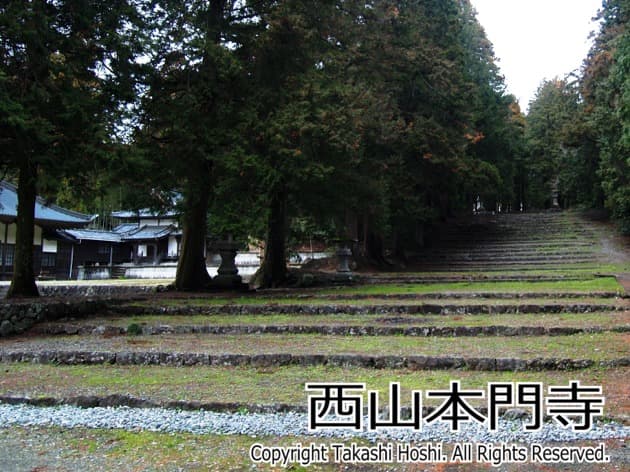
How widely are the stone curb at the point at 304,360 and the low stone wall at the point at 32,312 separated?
203 centimetres

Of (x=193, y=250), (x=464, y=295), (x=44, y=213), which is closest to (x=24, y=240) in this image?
(x=193, y=250)

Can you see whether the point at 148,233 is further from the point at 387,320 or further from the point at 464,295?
the point at 387,320

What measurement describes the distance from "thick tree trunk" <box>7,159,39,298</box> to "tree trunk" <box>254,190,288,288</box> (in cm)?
624

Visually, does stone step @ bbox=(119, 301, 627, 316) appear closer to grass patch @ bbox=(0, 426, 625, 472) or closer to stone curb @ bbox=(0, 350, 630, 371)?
stone curb @ bbox=(0, 350, 630, 371)

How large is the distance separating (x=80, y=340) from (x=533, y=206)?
4608 centimetres

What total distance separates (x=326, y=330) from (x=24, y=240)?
23.7 feet

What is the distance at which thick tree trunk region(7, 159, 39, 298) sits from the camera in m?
11.9

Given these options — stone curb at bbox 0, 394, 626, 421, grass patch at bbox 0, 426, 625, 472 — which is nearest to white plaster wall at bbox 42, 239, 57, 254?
stone curb at bbox 0, 394, 626, 421

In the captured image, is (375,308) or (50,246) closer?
(375,308)

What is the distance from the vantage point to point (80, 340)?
29.3 ft

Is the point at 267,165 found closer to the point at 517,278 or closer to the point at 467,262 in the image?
the point at 517,278

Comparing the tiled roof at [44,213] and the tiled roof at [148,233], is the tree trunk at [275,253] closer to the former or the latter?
the tiled roof at [44,213]

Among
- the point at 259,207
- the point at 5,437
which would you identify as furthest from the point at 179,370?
the point at 259,207

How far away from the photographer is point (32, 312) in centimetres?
1020
